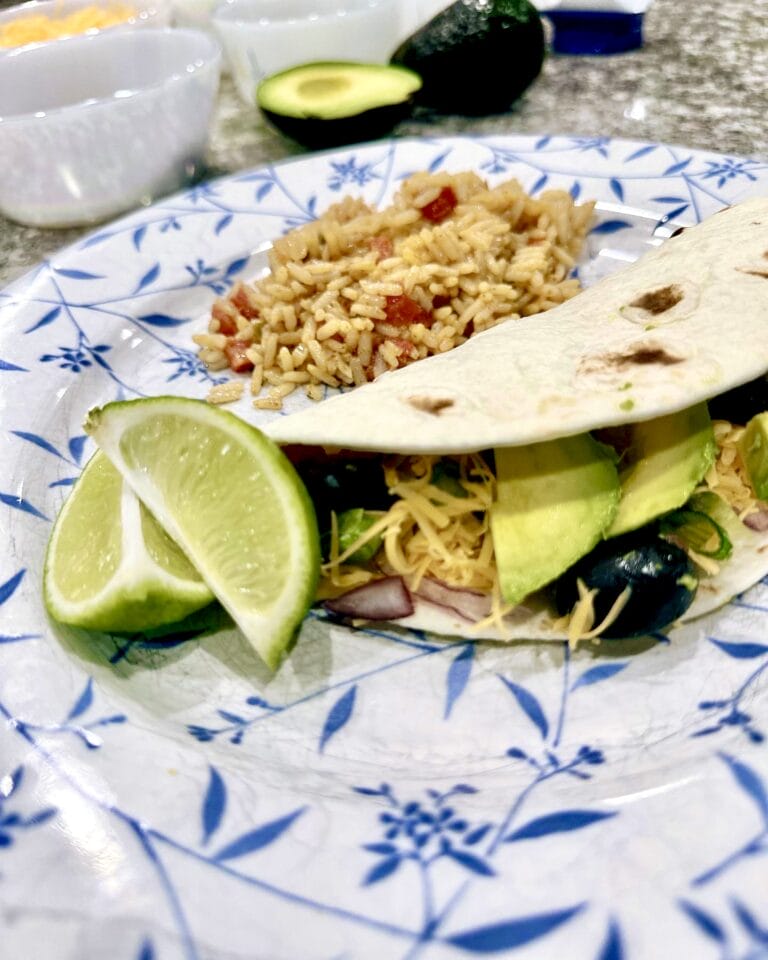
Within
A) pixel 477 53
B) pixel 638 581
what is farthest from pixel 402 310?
pixel 477 53

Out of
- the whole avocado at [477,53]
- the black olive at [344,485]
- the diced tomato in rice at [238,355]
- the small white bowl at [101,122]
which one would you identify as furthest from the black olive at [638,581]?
the whole avocado at [477,53]

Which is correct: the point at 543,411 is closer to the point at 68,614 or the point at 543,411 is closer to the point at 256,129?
the point at 68,614

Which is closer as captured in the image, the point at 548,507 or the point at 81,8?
the point at 548,507

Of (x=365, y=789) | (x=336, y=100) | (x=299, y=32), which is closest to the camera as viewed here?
(x=365, y=789)

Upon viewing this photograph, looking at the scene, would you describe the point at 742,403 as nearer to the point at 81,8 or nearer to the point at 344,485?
the point at 344,485

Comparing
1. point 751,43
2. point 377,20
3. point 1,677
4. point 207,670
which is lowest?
point 207,670

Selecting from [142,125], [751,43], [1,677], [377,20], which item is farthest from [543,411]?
[751,43]

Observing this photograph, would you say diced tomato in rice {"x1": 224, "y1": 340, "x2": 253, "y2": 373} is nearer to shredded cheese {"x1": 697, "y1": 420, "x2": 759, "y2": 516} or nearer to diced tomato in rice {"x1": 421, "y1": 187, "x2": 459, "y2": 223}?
diced tomato in rice {"x1": 421, "y1": 187, "x2": 459, "y2": 223}
